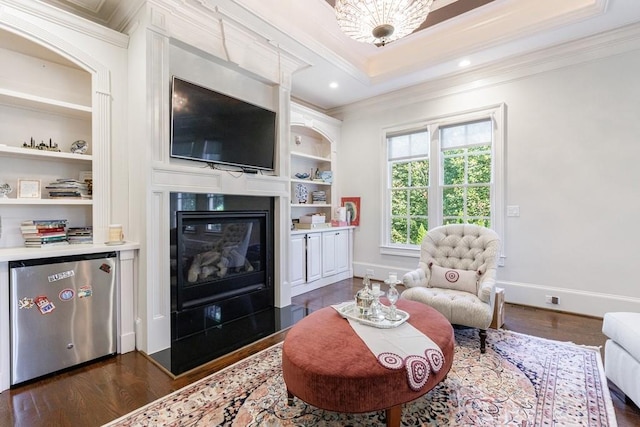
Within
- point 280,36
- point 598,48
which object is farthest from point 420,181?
point 280,36

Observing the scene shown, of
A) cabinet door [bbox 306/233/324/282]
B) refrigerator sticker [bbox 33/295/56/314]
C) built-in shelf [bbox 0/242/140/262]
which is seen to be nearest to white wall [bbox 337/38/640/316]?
cabinet door [bbox 306/233/324/282]

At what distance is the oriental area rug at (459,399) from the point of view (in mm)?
1717

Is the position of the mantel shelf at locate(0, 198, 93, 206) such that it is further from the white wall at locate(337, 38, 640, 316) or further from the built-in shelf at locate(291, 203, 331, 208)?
the white wall at locate(337, 38, 640, 316)

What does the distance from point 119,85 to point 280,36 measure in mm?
1705

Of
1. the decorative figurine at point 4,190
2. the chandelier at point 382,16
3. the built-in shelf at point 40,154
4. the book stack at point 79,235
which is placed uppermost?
the chandelier at point 382,16

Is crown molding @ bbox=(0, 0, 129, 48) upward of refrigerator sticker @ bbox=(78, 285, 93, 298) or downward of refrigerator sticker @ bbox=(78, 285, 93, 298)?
upward

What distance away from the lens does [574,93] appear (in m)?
3.50

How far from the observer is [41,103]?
2.47 meters

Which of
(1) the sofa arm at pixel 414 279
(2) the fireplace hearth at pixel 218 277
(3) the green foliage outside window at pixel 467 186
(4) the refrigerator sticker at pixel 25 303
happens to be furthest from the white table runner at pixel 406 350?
(3) the green foliage outside window at pixel 467 186

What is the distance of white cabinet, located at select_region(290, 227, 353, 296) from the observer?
4.27 metres

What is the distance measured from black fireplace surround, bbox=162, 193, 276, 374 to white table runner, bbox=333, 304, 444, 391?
4.66ft

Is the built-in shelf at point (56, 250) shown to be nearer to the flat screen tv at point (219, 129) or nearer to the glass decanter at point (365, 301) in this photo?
the flat screen tv at point (219, 129)

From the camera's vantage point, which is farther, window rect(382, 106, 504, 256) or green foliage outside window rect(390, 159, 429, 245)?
green foliage outside window rect(390, 159, 429, 245)

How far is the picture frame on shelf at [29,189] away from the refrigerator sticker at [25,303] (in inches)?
35.4
